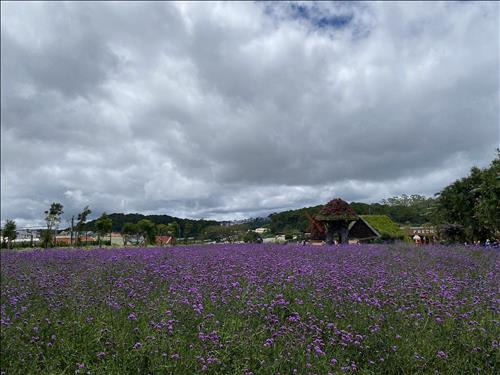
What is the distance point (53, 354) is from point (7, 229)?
96.4ft

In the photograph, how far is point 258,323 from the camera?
4145 mm

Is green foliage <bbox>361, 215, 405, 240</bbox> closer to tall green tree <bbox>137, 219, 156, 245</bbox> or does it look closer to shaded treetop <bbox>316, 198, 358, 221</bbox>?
shaded treetop <bbox>316, 198, 358, 221</bbox>

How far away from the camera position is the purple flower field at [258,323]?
3377mm

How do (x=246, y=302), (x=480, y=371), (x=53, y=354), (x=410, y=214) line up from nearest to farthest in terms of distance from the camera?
(x=480, y=371), (x=53, y=354), (x=246, y=302), (x=410, y=214)

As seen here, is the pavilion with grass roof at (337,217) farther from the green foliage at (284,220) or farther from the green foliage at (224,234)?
the green foliage at (284,220)

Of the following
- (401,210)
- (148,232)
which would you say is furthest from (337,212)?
(401,210)

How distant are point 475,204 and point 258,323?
621 inches

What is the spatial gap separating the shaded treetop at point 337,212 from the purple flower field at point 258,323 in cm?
1314

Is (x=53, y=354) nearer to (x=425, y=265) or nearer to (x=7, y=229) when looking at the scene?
(x=425, y=265)

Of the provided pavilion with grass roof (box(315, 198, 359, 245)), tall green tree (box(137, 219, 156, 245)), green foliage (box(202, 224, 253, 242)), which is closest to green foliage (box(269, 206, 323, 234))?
green foliage (box(202, 224, 253, 242))

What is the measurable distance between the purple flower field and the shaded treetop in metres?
13.1

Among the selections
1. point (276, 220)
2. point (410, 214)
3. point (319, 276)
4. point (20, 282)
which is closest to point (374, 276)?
point (319, 276)

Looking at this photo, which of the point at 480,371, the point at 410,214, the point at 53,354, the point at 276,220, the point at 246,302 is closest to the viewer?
the point at 480,371

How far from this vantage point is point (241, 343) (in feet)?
11.4
